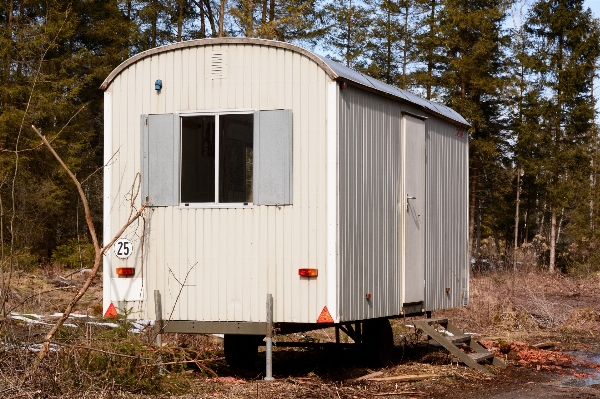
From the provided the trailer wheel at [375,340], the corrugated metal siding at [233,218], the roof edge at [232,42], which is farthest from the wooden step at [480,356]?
the roof edge at [232,42]

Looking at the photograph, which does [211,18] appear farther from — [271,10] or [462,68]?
[462,68]

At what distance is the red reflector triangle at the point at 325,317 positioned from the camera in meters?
8.59

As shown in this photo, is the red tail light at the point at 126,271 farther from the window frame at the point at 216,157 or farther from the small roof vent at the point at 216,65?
the small roof vent at the point at 216,65

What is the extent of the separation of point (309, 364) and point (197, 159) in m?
3.32

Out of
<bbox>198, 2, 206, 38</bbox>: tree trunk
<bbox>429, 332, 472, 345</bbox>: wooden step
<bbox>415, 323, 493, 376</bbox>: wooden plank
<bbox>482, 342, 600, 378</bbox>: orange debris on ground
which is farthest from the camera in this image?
<bbox>198, 2, 206, 38</bbox>: tree trunk

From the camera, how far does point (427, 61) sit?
34094 mm

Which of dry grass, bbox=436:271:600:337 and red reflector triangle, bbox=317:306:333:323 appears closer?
red reflector triangle, bbox=317:306:333:323

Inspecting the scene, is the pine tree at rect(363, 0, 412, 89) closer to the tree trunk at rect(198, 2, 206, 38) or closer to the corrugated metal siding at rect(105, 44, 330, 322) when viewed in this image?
the tree trunk at rect(198, 2, 206, 38)

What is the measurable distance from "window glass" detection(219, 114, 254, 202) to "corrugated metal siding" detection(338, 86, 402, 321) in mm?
933

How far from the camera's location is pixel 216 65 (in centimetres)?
923

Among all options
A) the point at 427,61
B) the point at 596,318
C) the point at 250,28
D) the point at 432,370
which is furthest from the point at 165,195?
the point at 427,61

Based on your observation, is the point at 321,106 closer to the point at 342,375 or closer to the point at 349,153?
the point at 349,153

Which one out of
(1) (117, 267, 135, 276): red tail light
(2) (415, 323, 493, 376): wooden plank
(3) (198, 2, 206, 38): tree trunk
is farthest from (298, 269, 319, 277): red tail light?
(3) (198, 2, 206, 38): tree trunk

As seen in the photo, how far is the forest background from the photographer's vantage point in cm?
2817
